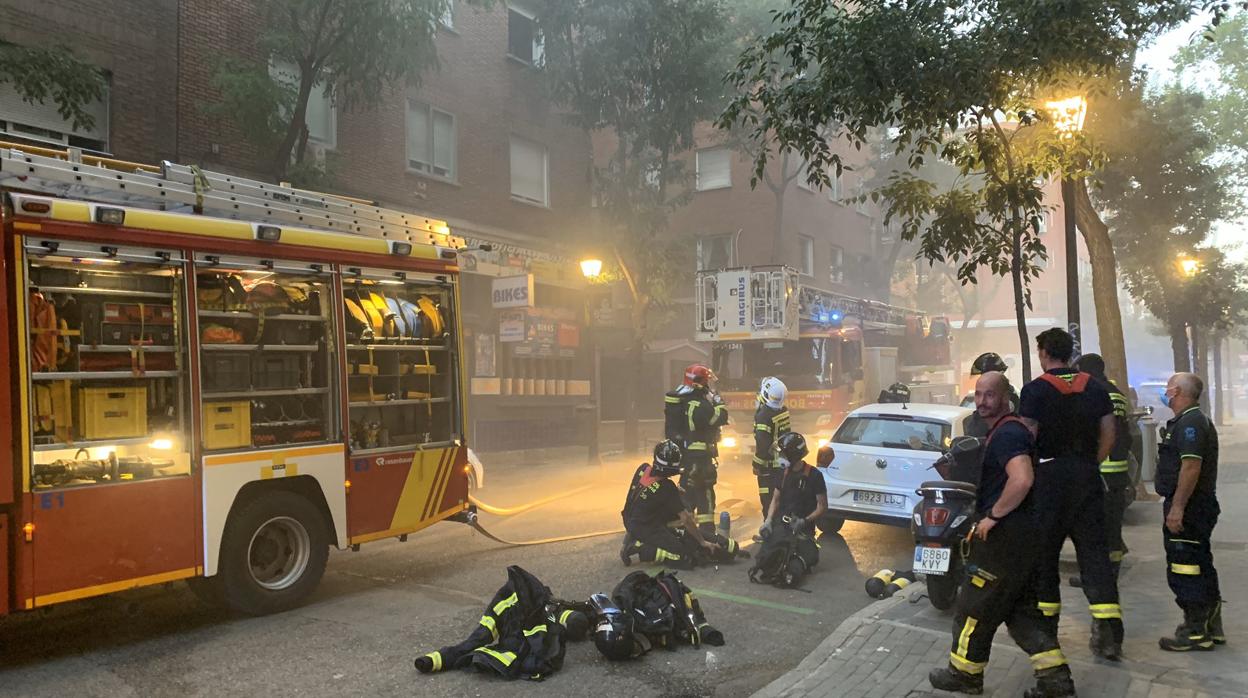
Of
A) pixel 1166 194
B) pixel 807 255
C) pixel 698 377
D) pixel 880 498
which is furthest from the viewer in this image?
pixel 807 255

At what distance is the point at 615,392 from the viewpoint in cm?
2509

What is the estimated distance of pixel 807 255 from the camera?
29578 millimetres

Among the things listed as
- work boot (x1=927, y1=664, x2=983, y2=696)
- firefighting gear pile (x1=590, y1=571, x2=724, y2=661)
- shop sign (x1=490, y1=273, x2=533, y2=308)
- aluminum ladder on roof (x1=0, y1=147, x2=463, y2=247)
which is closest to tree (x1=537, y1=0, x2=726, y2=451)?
shop sign (x1=490, y1=273, x2=533, y2=308)

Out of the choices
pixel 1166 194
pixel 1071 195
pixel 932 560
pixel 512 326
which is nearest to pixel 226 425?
pixel 932 560

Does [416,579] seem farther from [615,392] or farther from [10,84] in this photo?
[615,392]

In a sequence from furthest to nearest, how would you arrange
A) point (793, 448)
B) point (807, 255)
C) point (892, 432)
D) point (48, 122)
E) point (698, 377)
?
1. point (807, 255)
2. point (48, 122)
3. point (892, 432)
4. point (698, 377)
5. point (793, 448)

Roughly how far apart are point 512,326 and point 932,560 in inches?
513

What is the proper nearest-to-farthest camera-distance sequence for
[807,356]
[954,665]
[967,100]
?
[954,665] → [967,100] → [807,356]

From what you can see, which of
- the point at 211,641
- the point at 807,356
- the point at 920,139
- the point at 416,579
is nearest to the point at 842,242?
the point at 807,356

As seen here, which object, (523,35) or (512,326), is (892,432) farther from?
(523,35)

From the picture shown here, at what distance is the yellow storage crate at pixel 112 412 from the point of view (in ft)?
18.3

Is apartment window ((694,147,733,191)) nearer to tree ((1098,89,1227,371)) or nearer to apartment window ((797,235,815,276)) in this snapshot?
apartment window ((797,235,815,276))

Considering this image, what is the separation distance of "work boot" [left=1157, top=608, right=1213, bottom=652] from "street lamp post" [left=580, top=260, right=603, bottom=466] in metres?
11.4

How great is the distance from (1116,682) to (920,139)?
4.89 m
